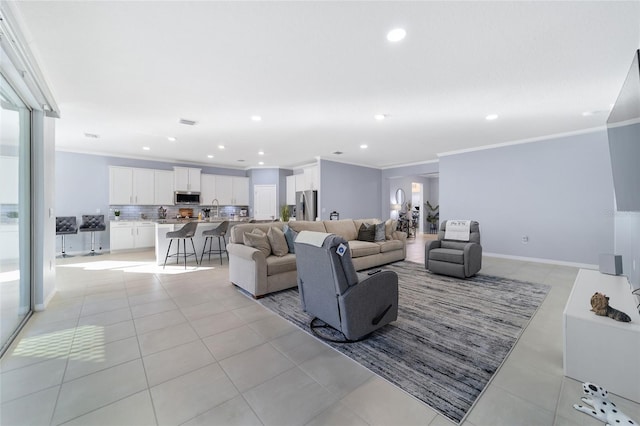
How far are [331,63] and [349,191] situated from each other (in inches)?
236

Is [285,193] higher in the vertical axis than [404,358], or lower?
higher

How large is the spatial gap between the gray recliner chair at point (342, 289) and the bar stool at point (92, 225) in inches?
275

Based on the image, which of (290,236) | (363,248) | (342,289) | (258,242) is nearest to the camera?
(342,289)

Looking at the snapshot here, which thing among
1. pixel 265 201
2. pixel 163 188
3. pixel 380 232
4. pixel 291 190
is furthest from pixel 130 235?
pixel 380 232

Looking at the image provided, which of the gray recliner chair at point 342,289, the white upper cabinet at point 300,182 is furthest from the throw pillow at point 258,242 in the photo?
the white upper cabinet at point 300,182

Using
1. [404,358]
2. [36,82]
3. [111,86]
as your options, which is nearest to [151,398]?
[404,358]

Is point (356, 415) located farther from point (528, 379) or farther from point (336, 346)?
→ point (528, 379)

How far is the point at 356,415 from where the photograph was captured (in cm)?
149

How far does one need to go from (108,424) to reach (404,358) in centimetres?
195

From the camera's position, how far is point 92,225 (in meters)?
6.77

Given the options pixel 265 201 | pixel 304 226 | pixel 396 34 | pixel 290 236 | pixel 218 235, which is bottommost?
pixel 218 235

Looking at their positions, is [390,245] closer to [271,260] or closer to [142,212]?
[271,260]

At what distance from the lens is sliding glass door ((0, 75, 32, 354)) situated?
2318 mm

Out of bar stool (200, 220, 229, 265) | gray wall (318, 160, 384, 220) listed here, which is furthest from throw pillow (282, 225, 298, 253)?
gray wall (318, 160, 384, 220)
